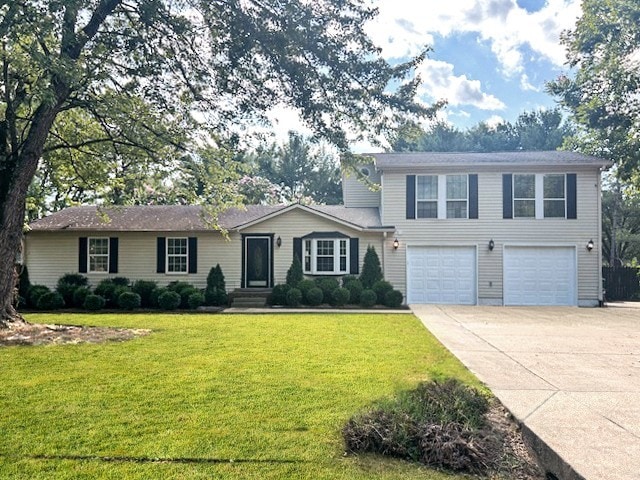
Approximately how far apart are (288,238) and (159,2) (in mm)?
9231

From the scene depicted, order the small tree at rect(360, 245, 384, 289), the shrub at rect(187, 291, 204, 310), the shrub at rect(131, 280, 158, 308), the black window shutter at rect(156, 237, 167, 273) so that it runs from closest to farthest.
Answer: the shrub at rect(187, 291, 204, 310) → the shrub at rect(131, 280, 158, 308) → the small tree at rect(360, 245, 384, 289) → the black window shutter at rect(156, 237, 167, 273)

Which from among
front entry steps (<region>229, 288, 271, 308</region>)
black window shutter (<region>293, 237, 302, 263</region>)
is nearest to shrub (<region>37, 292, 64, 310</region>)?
front entry steps (<region>229, 288, 271, 308</region>)

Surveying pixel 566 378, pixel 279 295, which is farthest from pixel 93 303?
pixel 566 378

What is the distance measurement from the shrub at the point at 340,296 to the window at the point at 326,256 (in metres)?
1.32

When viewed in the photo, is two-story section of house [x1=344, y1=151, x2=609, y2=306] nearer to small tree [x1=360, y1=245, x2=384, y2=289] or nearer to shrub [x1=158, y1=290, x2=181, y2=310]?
small tree [x1=360, y1=245, x2=384, y2=289]

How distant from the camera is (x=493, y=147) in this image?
3434 centimetres

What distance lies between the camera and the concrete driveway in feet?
10.2

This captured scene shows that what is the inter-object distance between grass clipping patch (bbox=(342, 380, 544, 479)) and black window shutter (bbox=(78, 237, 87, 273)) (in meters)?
16.0

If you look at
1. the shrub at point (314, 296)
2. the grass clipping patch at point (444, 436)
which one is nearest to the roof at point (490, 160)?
the shrub at point (314, 296)

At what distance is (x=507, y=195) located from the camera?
15.8 meters

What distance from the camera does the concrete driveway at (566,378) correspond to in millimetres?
3121

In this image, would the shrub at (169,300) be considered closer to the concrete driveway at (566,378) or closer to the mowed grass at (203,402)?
the mowed grass at (203,402)

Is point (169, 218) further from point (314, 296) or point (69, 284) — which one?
point (314, 296)

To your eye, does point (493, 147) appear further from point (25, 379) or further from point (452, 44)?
point (25, 379)
